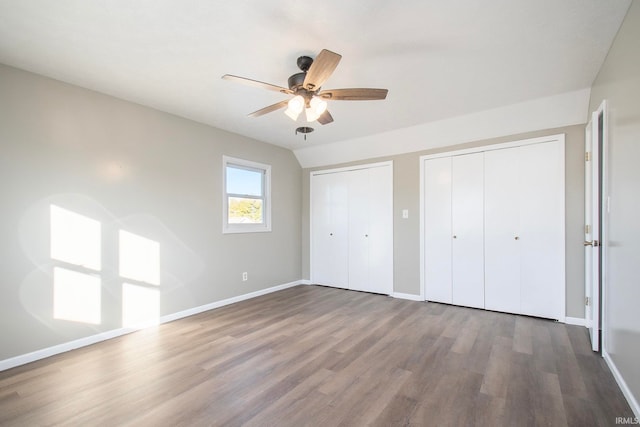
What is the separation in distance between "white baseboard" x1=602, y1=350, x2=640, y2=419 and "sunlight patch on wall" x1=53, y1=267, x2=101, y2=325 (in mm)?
4197

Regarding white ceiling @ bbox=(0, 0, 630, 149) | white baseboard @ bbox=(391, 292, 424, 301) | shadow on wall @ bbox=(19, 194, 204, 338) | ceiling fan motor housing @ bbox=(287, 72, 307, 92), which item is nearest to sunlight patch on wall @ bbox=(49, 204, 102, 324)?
shadow on wall @ bbox=(19, 194, 204, 338)

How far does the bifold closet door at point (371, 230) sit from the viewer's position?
458cm

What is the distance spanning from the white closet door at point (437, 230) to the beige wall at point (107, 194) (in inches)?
102

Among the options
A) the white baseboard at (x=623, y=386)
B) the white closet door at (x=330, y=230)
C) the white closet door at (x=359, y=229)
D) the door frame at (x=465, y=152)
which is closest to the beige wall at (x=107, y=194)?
the white closet door at (x=330, y=230)

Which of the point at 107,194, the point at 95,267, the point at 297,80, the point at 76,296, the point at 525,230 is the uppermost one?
the point at 297,80

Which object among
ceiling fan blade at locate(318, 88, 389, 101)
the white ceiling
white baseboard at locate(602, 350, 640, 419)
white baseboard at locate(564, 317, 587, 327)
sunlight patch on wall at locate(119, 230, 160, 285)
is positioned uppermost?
the white ceiling

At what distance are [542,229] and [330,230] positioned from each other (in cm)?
301

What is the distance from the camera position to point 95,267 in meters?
2.86

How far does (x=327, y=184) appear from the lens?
5234mm

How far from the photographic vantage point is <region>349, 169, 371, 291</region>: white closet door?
4809 millimetres

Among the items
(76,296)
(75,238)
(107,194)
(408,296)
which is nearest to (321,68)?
(107,194)

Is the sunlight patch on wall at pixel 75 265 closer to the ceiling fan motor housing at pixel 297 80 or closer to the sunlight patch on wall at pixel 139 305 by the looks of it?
the sunlight patch on wall at pixel 139 305

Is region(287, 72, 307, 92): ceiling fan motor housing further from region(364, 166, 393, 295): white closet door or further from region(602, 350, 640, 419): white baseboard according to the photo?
region(602, 350, 640, 419): white baseboard

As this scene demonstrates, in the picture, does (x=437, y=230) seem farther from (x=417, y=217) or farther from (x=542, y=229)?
(x=542, y=229)
